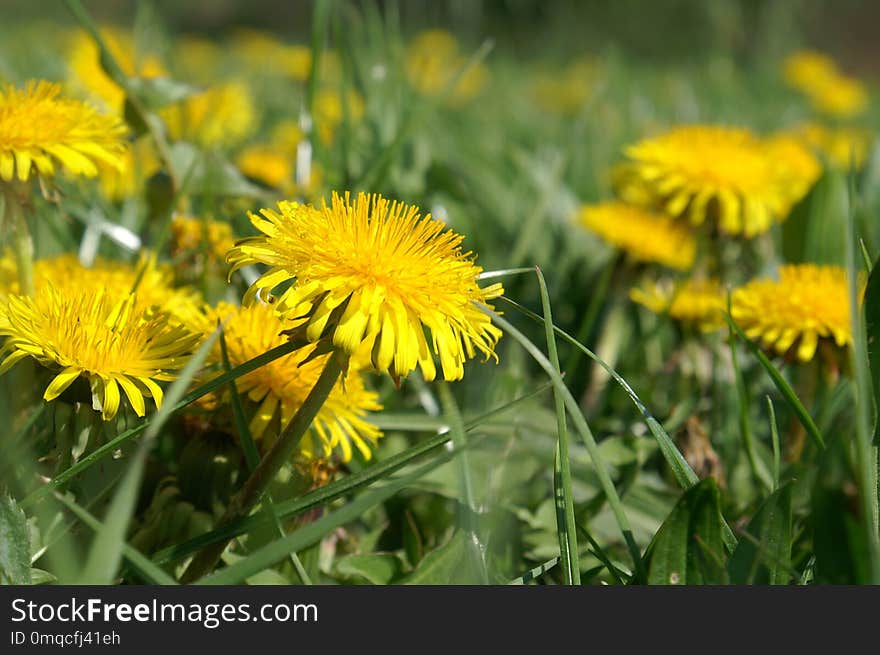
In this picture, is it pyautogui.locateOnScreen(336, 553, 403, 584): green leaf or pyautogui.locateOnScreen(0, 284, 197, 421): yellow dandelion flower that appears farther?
pyautogui.locateOnScreen(336, 553, 403, 584): green leaf

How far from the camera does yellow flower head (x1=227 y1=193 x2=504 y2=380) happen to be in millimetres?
567

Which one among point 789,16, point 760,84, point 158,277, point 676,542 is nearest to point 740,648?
point 676,542

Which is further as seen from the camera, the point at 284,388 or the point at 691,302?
the point at 691,302

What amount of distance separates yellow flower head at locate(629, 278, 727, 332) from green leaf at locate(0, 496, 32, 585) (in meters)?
0.74

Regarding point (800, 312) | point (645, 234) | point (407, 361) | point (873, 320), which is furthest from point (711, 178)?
point (407, 361)

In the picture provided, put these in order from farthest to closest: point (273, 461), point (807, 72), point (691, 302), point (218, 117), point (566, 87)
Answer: point (566, 87), point (807, 72), point (218, 117), point (691, 302), point (273, 461)

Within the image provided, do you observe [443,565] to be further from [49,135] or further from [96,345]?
[49,135]

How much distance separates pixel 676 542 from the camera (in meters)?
0.60

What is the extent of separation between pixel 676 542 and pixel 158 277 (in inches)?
20.7

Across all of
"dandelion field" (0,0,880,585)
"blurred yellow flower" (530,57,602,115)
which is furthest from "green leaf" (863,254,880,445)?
"blurred yellow flower" (530,57,602,115)

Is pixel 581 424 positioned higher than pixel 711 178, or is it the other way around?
pixel 711 178

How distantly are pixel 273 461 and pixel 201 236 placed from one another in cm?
49

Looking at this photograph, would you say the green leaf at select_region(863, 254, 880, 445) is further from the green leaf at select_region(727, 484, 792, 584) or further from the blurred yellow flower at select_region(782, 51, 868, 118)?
the blurred yellow flower at select_region(782, 51, 868, 118)

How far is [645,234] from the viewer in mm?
1277
